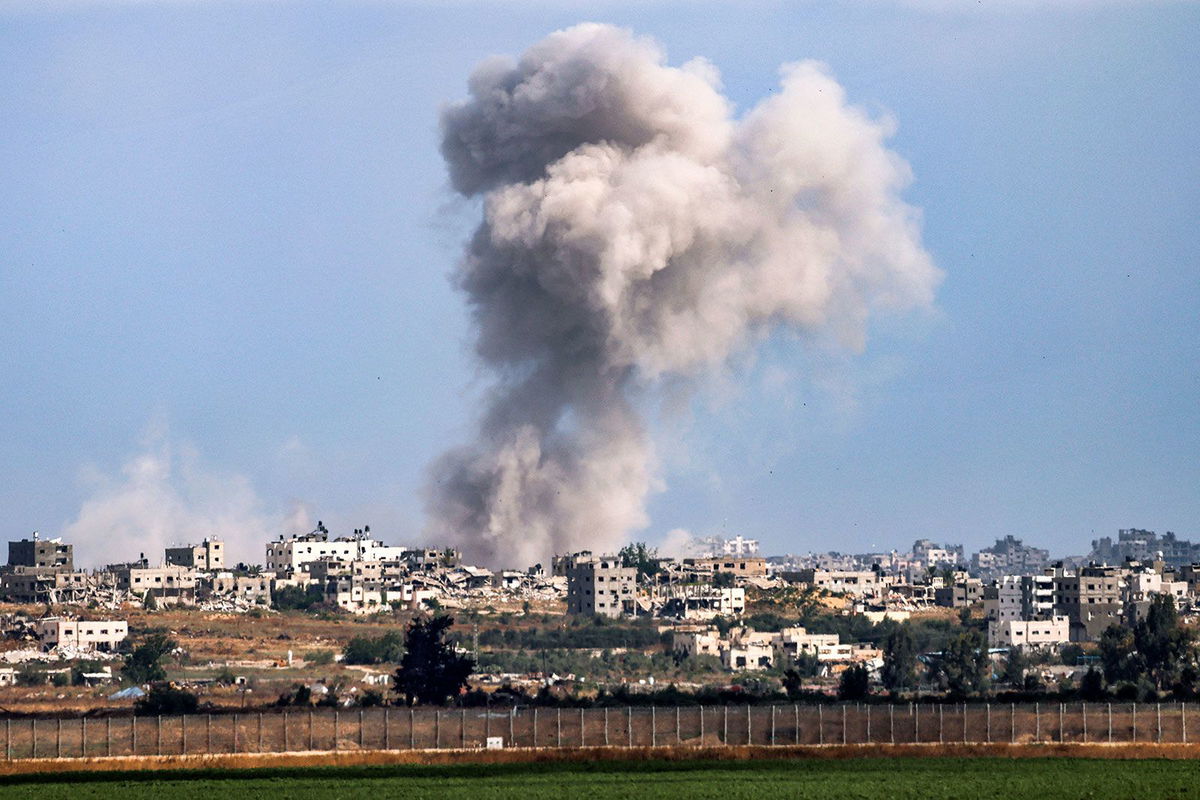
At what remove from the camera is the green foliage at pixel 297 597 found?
443 feet

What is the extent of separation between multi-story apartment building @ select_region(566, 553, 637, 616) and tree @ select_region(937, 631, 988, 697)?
3878 cm

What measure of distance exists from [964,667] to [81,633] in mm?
44190

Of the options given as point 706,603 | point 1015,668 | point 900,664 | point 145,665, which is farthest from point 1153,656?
point 706,603

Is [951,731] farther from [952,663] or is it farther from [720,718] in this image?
[952,663]

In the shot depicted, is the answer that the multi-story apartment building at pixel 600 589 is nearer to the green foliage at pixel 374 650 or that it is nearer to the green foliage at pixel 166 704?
the green foliage at pixel 374 650

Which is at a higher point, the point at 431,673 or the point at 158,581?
the point at 158,581

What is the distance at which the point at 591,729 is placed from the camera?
54562mm

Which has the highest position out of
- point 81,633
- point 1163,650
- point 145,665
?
point 81,633

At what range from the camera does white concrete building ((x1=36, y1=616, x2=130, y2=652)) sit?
108m

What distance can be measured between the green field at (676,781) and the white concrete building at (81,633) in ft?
192

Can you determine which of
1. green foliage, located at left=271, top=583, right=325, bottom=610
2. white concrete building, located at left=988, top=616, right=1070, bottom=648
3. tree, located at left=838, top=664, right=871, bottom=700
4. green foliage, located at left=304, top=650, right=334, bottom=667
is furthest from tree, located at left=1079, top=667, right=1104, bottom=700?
green foliage, located at left=271, top=583, right=325, bottom=610

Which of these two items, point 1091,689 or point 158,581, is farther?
point 158,581

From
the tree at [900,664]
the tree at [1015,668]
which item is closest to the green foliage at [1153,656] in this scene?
the tree at [1015,668]

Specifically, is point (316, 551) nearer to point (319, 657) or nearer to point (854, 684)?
point (319, 657)
